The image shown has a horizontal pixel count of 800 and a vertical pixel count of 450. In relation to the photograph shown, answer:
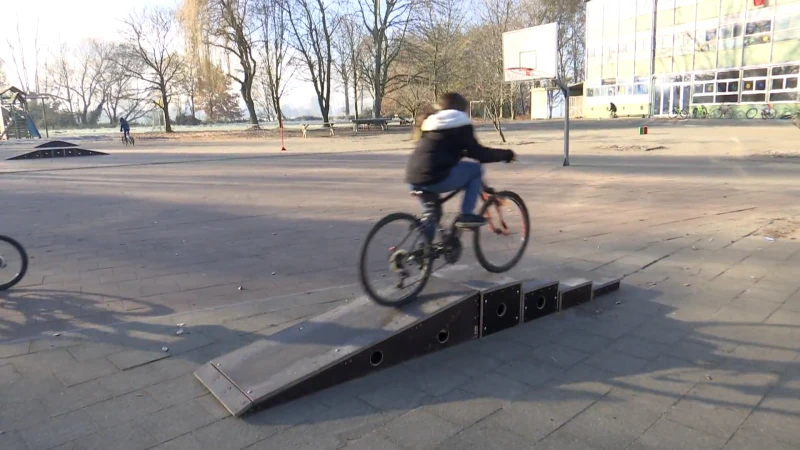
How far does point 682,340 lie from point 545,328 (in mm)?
924

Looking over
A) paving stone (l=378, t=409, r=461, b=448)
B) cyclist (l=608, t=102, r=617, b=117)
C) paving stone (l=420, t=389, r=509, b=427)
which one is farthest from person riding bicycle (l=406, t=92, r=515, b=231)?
cyclist (l=608, t=102, r=617, b=117)

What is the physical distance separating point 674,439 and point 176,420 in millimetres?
2514

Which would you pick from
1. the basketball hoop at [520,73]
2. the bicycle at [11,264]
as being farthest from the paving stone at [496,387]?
the basketball hoop at [520,73]

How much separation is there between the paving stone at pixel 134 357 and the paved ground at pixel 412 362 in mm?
17

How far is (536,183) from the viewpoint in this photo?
11914 mm

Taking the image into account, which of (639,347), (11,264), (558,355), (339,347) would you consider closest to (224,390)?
(339,347)

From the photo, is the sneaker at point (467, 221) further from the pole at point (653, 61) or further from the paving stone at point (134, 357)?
the pole at point (653, 61)

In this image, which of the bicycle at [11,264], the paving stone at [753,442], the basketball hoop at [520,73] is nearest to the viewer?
→ the paving stone at [753,442]

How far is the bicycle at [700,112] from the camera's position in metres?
43.3

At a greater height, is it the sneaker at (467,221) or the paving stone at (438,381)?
the sneaker at (467,221)

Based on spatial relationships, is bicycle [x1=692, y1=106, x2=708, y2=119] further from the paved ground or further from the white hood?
the white hood

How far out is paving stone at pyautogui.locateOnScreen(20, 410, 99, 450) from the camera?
2.73 m

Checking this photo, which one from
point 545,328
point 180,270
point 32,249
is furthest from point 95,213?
point 545,328

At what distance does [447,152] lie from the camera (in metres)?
4.03
